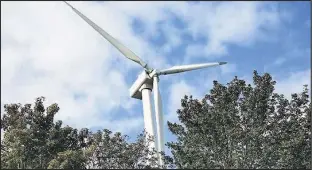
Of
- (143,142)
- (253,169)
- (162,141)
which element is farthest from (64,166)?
(253,169)

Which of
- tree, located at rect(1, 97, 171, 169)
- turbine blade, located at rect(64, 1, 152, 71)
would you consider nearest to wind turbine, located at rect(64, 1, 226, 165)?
turbine blade, located at rect(64, 1, 152, 71)

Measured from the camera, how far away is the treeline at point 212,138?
97.5ft

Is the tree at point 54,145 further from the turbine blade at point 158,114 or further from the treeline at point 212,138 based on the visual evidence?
the turbine blade at point 158,114

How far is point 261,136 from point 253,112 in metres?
1.94

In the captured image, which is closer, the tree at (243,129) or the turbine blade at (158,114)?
the tree at (243,129)

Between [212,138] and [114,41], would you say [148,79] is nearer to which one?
[114,41]

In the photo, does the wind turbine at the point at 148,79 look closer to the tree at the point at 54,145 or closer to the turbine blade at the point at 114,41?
the turbine blade at the point at 114,41

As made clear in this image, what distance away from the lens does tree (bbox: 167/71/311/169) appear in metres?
30.2

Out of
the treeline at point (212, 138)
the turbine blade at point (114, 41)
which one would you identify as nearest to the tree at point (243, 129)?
the treeline at point (212, 138)

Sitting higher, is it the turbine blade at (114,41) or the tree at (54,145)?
the turbine blade at (114,41)

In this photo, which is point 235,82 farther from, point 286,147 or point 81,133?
point 81,133

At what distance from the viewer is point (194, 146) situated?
31891 mm

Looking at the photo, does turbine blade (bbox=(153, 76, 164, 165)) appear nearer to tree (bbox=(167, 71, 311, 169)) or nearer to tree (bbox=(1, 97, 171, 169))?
tree (bbox=(167, 71, 311, 169))

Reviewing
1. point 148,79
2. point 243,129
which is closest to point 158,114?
point 148,79
